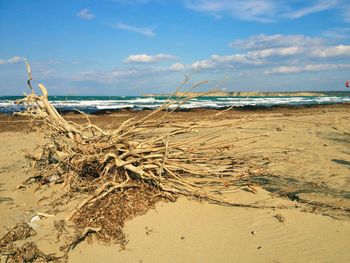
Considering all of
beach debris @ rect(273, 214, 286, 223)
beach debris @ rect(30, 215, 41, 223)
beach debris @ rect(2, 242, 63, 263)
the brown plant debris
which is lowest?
beach debris @ rect(2, 242, 63, 263)

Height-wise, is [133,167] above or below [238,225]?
above

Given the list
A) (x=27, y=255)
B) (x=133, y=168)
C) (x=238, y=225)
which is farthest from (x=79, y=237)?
(x=238, y=225)

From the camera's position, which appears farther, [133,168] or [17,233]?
[133,168]

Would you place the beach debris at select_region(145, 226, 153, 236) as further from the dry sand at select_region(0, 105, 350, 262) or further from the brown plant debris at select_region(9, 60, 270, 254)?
the brown plant debris at select_region(9, 60, 270, 254)

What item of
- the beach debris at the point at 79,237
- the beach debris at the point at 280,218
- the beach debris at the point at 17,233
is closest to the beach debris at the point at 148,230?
the beach debris at the point at 79,237

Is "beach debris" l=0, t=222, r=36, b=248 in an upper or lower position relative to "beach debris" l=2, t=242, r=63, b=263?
upper

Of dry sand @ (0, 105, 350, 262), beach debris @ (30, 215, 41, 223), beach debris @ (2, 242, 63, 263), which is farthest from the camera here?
beach debris @ (30, 215, 41, 223)

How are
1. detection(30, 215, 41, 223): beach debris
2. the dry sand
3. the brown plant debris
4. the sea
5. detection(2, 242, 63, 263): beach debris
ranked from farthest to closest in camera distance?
the sea < the brown plant debris < detection(30, 215, 41, 223): beach debris < the dry sand < detection(2, 242, 63, 263): beach debris

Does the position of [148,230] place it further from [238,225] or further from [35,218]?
[35,218]

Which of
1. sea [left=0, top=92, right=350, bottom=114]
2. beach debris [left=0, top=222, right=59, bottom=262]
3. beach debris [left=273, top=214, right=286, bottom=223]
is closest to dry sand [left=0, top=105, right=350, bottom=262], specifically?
beach debris [left=273, top=214, right=286, bottom=223]

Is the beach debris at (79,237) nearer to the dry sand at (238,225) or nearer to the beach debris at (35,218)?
the dry sand at (238,225)

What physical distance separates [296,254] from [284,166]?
9.73 ft

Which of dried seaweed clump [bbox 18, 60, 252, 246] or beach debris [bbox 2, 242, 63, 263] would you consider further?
dried seaweed clump [bbox 18, 60, 252, 246]

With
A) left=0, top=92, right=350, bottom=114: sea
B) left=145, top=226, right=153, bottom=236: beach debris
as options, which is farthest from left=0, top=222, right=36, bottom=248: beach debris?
left=0, top=92, right=350, bottom=114: sea
